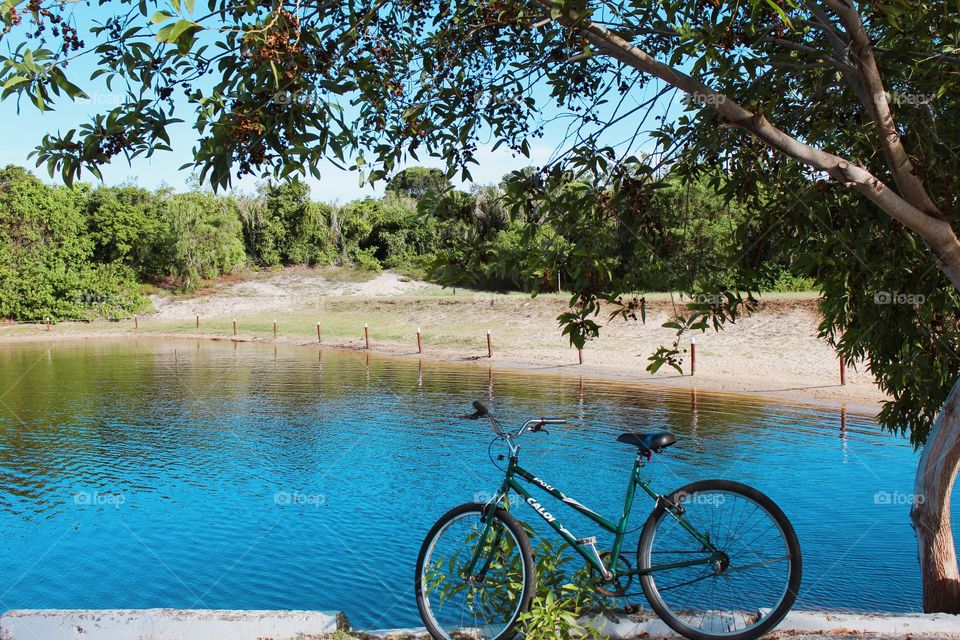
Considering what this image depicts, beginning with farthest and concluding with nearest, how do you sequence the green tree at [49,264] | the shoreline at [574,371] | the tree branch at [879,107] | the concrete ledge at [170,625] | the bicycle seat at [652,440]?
1. the green tree at [49,264]
2. the shoreline at [574,371]
3. the tree branch at [879,107]
4. the concrete ledge at [170,625]
5. the bicycle seat at [652,440]

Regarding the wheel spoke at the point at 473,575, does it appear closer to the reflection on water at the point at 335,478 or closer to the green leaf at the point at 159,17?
the green leaf at the point at 159,17

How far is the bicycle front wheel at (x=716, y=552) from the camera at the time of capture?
12.8 ft

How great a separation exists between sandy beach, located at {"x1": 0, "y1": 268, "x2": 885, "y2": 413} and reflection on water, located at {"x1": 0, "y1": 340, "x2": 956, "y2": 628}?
9.52 feet

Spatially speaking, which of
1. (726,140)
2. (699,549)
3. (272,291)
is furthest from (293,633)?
(272,291)

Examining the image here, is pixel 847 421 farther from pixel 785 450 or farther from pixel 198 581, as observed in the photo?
A: pixel 198 581

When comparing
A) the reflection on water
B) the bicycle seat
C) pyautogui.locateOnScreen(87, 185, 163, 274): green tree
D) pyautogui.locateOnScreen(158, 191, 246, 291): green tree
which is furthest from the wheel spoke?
pyautogui.locateOnScreen(87, 185, 163, 274): green tree

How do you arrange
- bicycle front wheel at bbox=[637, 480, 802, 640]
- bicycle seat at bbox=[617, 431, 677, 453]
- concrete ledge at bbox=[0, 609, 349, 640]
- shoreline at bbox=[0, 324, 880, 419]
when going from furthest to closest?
shoreline at bbox=[0, 324, 880, 419], concrete ledge at bbox=[0, 609, 349, 640], bicycle seat at bbox=[617, 431, 677, 453], bicycle front wheel at bbox=[637, 480, 802, 640]

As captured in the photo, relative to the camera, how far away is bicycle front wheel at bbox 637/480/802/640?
390 cm

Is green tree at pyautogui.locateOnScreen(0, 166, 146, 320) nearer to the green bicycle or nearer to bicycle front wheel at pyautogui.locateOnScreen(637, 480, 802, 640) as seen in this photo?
the green bicycle

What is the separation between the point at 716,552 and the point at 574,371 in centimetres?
2136

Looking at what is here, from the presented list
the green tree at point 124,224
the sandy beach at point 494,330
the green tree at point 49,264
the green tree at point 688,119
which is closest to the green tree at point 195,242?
the green tree at point 124,224

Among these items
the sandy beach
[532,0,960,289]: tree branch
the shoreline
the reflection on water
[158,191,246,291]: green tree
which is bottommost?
the reflection on water

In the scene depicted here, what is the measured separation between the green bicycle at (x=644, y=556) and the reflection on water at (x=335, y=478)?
354 centimetres

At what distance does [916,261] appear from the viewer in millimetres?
6129
